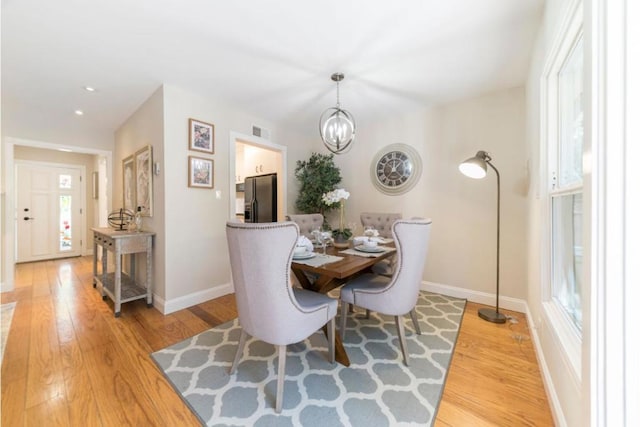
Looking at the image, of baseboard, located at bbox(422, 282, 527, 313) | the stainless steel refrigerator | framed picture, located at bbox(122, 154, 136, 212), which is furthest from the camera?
the stainless steel refrigerator

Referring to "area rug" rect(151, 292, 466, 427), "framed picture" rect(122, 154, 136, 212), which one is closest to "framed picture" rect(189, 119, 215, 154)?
"framed picture" rect(122, 154, 136, 212)

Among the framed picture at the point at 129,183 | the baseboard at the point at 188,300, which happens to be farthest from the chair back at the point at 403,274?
the framed picture at the point at 129,183

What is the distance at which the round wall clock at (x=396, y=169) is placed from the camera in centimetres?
322

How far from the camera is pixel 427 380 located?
1558 mm

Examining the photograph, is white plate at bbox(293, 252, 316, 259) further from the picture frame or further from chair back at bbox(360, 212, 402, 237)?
the picture frame

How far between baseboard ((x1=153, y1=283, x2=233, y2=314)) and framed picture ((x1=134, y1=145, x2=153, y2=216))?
3.27 feet

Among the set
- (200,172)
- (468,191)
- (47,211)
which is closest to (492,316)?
(468,191)

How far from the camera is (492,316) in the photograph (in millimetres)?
2354

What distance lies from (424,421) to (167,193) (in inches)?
110

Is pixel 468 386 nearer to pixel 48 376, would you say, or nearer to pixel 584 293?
pixel 584 293

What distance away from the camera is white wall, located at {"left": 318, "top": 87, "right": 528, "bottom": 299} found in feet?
8.50

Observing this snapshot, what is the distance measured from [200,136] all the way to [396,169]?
2.52 m

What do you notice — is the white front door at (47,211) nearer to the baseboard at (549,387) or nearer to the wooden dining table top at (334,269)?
the wooden dining table top at (334,269)
